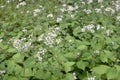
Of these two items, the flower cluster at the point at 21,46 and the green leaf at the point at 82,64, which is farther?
the flower cluster at the point at 21,46

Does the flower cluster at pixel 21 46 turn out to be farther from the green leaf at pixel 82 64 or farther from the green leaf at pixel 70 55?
the green leaf at pixel 82 64

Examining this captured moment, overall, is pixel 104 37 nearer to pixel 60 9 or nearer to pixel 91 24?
pixel 91 24

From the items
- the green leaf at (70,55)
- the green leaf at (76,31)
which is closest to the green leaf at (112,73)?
the green leaf at (70,55)

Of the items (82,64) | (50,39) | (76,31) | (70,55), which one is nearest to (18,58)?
(50,39)

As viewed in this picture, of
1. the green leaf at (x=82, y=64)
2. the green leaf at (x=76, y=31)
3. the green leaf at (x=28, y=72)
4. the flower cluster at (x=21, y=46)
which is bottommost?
the green leaf at (x=82, y=64)

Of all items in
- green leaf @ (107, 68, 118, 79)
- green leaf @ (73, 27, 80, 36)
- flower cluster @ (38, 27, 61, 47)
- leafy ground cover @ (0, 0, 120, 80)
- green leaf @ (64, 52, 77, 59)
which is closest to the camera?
green leaf @ (107, 68, 118, 79)

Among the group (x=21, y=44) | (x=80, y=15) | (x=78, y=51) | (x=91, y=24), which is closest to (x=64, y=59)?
(x=78, y=51)

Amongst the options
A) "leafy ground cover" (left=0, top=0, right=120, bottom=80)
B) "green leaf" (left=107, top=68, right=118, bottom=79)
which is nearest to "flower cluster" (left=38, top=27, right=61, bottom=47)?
"leafy ground cover" (left=0, top=0, right=120, bottom=80)

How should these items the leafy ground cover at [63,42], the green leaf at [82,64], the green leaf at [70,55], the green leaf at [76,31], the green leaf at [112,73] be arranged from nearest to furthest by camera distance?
the green leaf at [112,73] < the leafy ground cover at [63,42] < the green leaf at [82,64] < the green leaf at [70,55] < the green leaf at [76,31]

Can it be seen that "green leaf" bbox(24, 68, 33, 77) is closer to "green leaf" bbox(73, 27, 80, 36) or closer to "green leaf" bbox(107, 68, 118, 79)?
"green leaf" bbox(107, 68, 118, 79)
